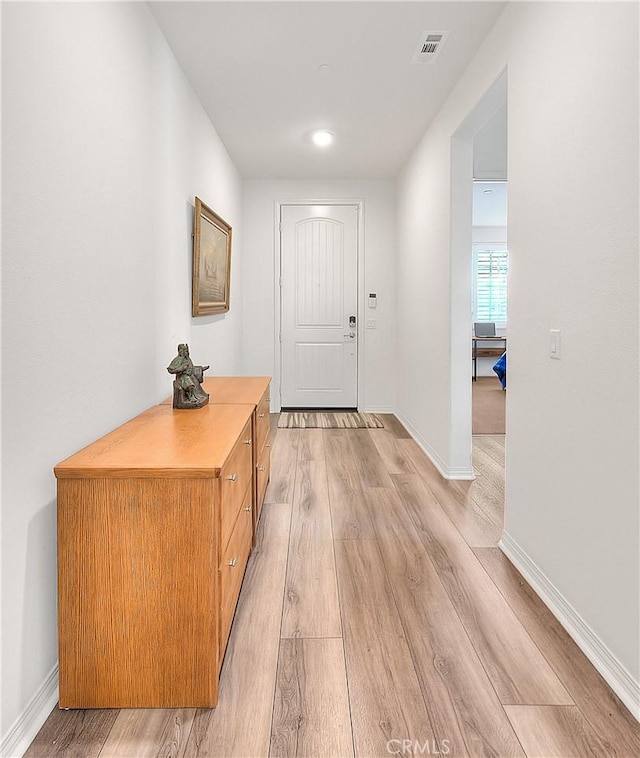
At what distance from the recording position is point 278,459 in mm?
4316

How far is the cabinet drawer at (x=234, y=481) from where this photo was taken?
1.75 m

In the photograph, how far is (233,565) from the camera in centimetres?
199

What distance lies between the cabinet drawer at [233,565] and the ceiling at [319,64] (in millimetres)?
2216

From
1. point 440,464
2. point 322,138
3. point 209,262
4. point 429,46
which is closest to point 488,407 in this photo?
point 440,464

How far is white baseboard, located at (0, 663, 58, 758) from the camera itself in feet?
4.60

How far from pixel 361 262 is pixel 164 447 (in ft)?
15.5

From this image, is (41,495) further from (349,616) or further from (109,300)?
(349,616)

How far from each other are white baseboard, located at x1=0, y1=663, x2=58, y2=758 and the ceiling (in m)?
2.72

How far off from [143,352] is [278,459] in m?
1.96

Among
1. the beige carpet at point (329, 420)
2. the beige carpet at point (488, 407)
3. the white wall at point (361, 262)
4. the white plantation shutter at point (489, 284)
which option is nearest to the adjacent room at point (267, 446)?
the beige carpet at point (329, 420)

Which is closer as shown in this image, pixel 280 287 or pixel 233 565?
pixel 233 565

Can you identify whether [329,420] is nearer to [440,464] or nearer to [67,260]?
[440,464]

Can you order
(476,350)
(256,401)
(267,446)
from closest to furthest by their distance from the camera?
(256,401)
(267,446)
(476,350)

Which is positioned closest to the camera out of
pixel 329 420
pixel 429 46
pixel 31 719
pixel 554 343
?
pixel 31 719
